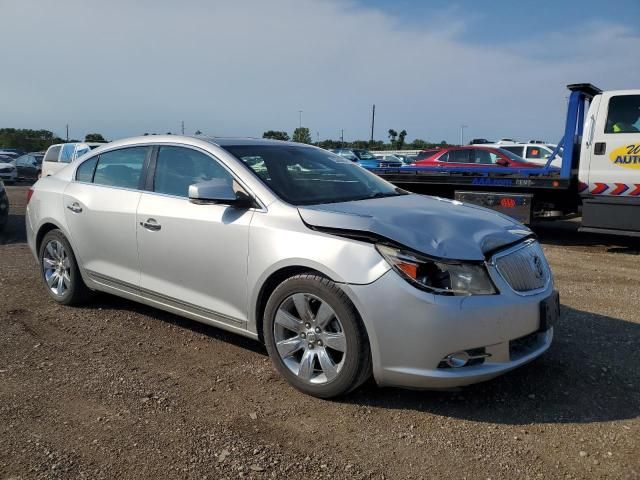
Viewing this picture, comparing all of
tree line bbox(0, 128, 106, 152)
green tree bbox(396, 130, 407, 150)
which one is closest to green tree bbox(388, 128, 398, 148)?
green tree bbox(396, 130, 407, 150)

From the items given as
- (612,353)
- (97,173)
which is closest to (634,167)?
(612,353)

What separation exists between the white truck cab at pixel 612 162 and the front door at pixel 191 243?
6502 millimetres

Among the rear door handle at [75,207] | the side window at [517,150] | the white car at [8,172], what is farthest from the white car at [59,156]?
the rear door handle at [75,207]

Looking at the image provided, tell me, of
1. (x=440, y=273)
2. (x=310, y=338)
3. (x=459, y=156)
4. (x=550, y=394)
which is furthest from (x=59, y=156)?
(x=550, y=394)

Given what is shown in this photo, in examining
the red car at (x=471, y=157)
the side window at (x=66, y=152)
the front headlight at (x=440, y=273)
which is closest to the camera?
the front headlight at (x=440, y=273)

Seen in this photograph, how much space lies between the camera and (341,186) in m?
4.30

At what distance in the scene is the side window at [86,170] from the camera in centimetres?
513

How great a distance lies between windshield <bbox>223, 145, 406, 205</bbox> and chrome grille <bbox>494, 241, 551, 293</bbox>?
1.14m

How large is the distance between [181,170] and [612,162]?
6787 mm

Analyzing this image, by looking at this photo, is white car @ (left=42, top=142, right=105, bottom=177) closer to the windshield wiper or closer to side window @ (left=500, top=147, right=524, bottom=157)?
side window @ (left=500, top=147, right=524, bottom=157)

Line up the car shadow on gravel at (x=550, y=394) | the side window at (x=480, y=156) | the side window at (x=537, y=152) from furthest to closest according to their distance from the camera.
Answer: the side window at (x=537, y=152)
the side window at (x=480, y=156)
the car shadow on gravel at (x=550, y=394)

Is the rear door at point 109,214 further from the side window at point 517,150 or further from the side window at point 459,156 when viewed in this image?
the side window at point 517,150

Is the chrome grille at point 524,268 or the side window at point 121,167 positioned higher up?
the side window at point 121,167

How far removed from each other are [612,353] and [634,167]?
5113 millimetres
